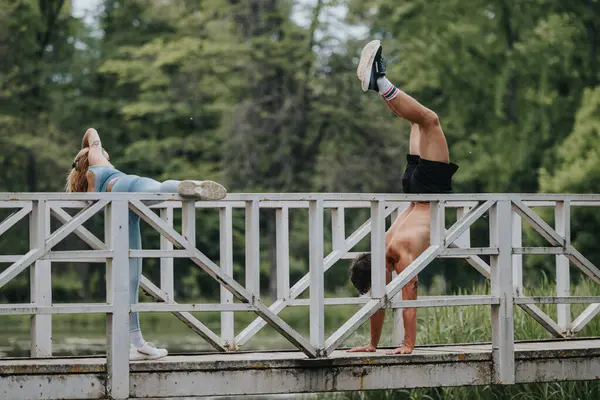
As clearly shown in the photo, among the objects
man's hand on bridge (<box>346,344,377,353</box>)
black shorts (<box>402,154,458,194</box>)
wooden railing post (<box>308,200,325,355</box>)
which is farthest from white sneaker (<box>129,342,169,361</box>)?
black shorts (<box>402,154,458,194</box>)

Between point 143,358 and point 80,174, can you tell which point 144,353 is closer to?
point 143,358

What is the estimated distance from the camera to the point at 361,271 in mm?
8680

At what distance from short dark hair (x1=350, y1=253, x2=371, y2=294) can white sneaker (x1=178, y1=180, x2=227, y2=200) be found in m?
1.47

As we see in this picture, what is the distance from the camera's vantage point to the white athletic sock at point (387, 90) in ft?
27.9

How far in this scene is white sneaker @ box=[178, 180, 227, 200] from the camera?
25.0 ft

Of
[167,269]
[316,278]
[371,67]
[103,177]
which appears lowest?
[316,278]

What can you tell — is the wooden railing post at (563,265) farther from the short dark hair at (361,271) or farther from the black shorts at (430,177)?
the short dark hair at (361,271)

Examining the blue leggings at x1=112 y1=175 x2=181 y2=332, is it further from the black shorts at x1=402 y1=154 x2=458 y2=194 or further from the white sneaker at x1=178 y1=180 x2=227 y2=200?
the black shorts at x1=402 y1=154 x2=458 y2=194

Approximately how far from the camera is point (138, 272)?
7867 mm

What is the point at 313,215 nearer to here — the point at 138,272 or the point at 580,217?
the point at 138,272

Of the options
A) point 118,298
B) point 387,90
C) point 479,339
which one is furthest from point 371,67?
point 479,339

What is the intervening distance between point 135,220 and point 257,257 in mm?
844

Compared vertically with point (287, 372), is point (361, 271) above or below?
above

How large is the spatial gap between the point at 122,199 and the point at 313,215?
1.27m
